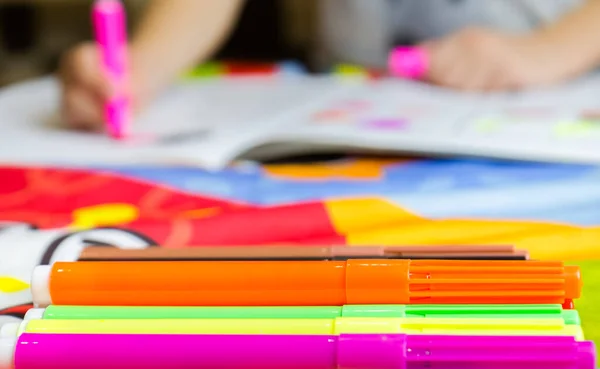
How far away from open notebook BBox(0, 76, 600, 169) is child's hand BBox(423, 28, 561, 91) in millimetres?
17

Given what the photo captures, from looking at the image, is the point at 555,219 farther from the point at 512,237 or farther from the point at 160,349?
the point at 160,349

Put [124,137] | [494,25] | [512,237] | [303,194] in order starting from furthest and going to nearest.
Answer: [494,25]
[124,137]
[303,194]
[512,237]

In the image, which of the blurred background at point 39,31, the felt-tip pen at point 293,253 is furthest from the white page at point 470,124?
the blurred background at point 39,31

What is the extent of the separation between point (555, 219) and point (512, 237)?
5cm

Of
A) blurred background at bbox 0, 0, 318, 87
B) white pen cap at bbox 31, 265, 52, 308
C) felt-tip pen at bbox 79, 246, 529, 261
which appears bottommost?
white pen cap at bbox 31, 265, 52, 308

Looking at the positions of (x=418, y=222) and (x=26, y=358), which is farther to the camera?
(x=418, y=222)

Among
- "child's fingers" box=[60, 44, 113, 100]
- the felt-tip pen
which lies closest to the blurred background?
"child's fingers" box=[60, 44, 113, 100]

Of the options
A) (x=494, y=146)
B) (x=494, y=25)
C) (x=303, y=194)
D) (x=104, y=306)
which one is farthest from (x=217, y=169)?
(x=494, y=25)

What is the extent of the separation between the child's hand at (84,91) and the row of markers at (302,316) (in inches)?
16.1

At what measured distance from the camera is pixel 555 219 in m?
0.40

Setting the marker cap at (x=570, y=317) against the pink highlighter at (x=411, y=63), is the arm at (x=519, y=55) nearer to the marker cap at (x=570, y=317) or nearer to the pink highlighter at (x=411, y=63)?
the pink highlighter at (x=411, y=63)

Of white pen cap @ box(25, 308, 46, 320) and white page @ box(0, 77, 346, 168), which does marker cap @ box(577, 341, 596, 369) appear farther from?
white page @ box(0, 77, 346, 168)

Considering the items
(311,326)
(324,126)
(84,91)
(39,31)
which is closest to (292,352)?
(311,326)

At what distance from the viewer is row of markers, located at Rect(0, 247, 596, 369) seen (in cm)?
21
